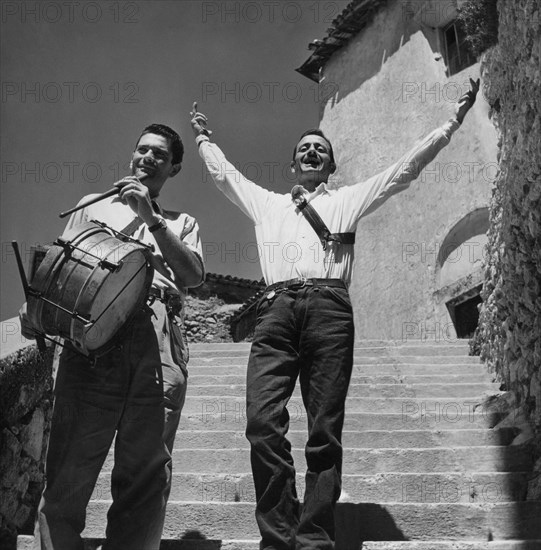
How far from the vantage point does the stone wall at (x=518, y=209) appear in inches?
184

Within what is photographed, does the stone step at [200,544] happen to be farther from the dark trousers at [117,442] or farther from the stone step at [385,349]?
the stone step at [385,349]

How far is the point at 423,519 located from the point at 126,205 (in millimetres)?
1930

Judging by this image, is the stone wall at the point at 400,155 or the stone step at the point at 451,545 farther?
the stone wall at the point at 400,155

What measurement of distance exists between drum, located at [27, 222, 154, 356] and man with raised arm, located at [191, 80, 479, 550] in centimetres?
65

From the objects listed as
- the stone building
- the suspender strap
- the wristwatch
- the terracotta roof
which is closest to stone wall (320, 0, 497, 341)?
the stone building

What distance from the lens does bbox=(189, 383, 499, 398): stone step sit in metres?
5.64

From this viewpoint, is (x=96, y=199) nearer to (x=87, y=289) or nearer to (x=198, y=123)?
(x=87, y=289)

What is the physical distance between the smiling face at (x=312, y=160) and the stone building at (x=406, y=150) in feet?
25.1

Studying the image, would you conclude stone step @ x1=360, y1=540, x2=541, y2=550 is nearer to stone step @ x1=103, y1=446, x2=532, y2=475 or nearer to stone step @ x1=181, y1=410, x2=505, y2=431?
stone step @ x1=103, y1=446, x2=532, y2=475

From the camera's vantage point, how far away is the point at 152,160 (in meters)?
3.05

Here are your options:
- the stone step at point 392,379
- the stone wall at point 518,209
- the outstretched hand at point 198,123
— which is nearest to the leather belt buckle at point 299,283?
the outstretched hand at point 198,123

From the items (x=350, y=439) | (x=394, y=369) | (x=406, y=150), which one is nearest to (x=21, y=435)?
(x=350, y=439)

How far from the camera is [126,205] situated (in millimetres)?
3047

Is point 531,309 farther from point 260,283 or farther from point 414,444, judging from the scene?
point 260,283
